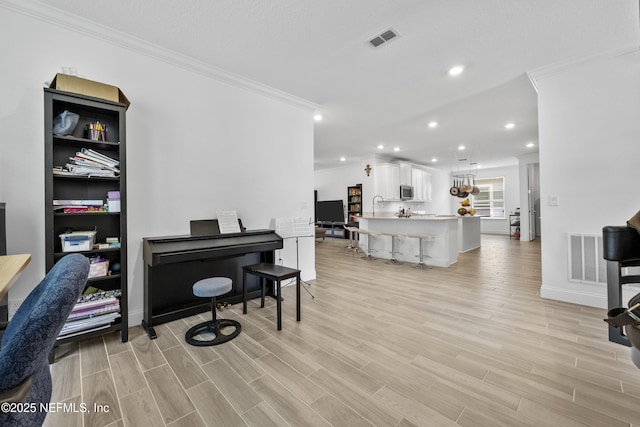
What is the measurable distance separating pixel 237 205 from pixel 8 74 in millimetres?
2132

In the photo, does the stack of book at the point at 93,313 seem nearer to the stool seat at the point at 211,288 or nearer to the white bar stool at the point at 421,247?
the stool seat at the point at 211,288

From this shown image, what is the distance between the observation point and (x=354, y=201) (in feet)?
30.0

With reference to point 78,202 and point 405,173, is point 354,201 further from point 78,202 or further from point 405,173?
point 78,202

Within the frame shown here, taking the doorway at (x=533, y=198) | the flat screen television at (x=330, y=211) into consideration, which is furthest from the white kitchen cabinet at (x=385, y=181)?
the doorway at (x=533, y=198)

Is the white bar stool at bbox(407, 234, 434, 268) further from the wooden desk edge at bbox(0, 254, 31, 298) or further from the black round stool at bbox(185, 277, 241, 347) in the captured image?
the wooden desk edge at bbox(0, 254, 31, 298)

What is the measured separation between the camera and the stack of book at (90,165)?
2129mm

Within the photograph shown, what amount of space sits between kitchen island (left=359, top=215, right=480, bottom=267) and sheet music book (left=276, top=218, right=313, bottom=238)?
2.42 metres

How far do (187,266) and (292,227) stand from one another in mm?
1306

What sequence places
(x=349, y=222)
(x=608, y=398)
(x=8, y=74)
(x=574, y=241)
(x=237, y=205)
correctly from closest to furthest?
(x=608, y=398)
(x=8, y=74)
(x=574, y=241)
(x=237, y=205)
(x=349, y=222)

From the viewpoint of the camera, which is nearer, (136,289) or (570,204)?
(136,289)

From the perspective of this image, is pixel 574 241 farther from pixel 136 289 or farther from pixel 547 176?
pixel 136 289

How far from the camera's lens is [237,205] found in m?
3.33

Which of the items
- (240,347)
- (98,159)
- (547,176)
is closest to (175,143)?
(98,159)

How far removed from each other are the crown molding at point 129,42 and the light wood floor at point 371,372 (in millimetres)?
2727
